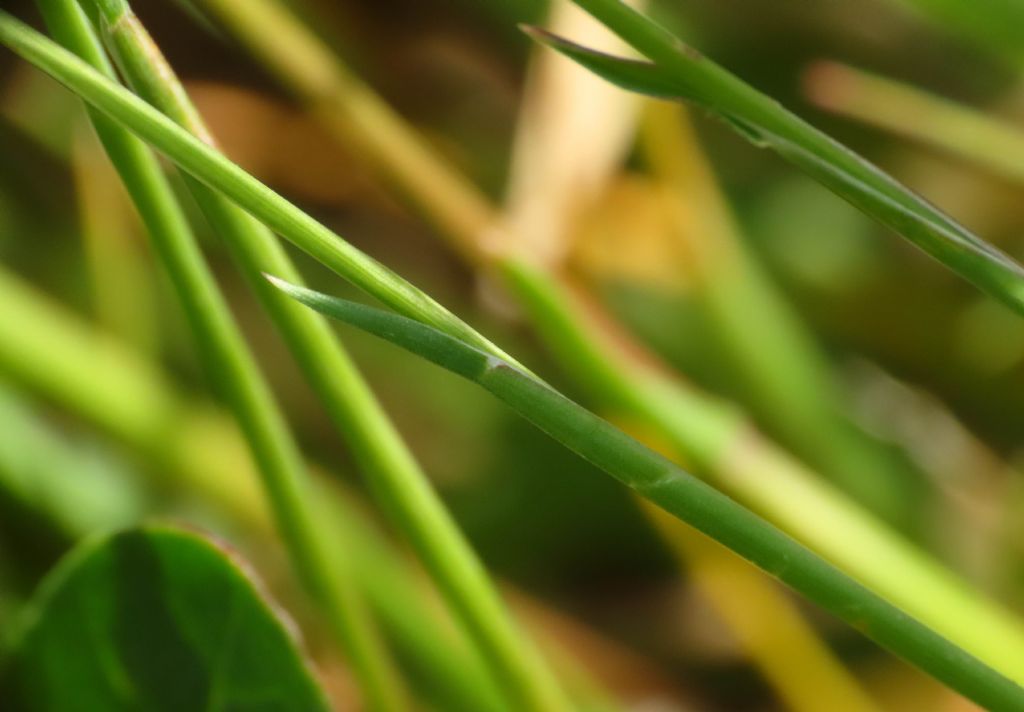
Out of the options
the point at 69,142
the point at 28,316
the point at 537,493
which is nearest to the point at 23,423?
the point at 28,316

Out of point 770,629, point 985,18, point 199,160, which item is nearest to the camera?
point 199,160

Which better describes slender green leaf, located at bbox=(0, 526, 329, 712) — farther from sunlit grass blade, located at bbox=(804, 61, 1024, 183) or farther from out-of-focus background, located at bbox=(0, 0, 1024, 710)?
sunlit grass blade, located at bbox=(804, 61, 1024, 183)

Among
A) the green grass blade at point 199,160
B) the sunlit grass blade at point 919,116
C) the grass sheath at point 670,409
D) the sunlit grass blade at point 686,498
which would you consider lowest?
the sunlit grass blade at point 686,498

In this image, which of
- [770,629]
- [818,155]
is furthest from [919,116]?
[818,155]

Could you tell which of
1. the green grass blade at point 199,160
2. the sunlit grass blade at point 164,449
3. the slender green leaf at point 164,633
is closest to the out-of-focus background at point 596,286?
the sunlit grass blade at point 164,449

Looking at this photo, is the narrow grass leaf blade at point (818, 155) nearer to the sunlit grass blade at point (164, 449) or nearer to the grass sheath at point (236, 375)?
the grass sheath at point (236, 375)

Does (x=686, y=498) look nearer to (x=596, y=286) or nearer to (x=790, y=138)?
(x=790, y=138)

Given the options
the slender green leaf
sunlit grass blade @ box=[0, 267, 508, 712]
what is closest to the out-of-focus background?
sunlit grass blade @ box=[0, 267, 508, 712]
